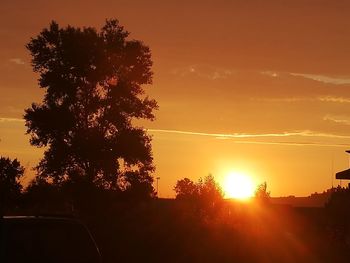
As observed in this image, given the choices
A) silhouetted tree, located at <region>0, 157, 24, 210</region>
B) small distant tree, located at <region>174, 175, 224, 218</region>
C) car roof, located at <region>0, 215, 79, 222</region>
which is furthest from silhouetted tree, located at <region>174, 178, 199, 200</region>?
car roof, located at <region>0, 215, 79, 222</region>

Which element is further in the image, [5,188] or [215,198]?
[5,188]

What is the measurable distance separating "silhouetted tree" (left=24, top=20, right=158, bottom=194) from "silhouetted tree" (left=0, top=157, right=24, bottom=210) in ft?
8.82

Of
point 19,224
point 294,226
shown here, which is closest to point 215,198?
point 294,226

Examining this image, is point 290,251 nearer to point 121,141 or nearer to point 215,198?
point 215,198

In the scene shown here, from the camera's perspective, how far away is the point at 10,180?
52000 mm

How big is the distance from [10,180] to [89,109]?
8879 mm

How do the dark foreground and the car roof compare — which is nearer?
the car roof

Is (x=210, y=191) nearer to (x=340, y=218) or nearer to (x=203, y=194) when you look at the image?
(x=203, y=194)

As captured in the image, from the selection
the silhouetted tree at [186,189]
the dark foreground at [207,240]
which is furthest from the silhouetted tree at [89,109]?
the dark foreground at [207,240]

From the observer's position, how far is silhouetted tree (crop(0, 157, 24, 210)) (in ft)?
160

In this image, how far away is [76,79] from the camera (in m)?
48.7

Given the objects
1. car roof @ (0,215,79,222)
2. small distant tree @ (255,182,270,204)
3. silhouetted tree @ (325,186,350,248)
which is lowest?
car roof @ (0,215,79,222)

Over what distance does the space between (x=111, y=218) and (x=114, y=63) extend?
810 inches

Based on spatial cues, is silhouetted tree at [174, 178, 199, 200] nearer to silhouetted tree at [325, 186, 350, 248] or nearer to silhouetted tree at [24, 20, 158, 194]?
silhouetted tree at [24, 20, 158, 194]
